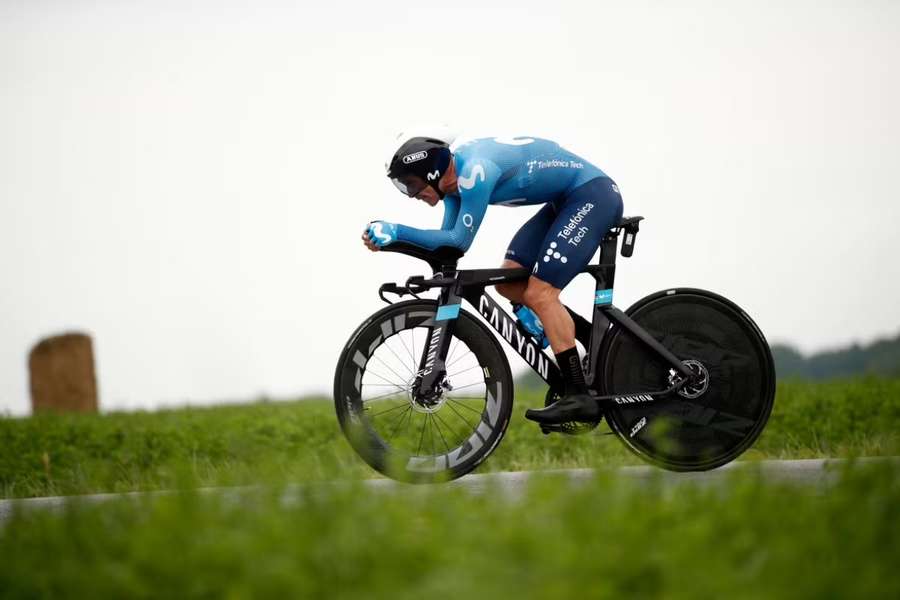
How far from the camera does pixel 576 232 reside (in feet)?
20.9

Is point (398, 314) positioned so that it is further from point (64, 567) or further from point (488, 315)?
point (64, 567)

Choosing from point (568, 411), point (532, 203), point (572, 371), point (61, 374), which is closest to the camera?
point (568, 411)

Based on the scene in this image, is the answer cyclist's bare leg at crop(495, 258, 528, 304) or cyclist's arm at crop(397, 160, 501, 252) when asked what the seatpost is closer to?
cyclist's bare leg at crop(495, 258, 528, 304)

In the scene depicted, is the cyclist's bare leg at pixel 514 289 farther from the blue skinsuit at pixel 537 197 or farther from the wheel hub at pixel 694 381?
the wheel hub at pixel 694 381

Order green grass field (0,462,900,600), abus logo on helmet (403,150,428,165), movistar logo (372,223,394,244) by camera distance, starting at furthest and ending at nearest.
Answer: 1. abus logo on helmet (403,150,428,165)
2. movistar logo (372,223,394,244)
3. green grass field (0,462,900,600)

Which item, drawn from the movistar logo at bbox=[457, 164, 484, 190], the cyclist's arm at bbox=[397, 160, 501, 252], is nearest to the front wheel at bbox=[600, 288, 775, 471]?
the cyclist's arm at bbox=[397, 160, 501, 252]

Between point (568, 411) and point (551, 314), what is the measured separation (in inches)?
24.3

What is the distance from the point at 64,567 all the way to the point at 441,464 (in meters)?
3.01

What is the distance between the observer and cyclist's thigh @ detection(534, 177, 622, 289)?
20.8ft

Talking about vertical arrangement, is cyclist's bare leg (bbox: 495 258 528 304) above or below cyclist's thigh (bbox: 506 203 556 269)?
below

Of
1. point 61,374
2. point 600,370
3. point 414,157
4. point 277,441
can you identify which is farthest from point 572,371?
point 61,374

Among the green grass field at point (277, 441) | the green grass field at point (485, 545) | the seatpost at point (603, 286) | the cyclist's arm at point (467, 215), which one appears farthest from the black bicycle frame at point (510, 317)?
the green grass field at point (277, 441)

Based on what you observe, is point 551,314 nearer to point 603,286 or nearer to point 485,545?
point 603,286

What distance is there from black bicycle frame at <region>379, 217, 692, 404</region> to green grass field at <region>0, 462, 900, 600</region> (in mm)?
2031
